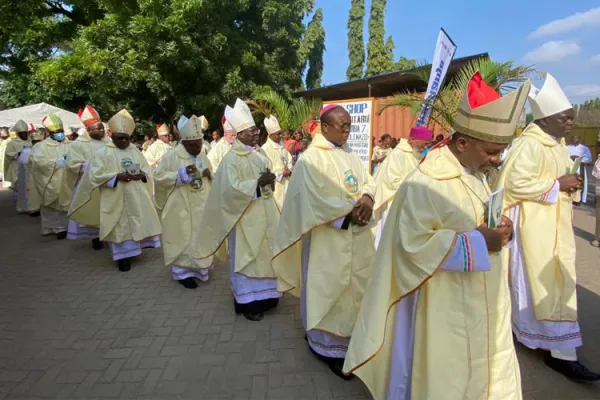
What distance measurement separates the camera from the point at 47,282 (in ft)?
20.6

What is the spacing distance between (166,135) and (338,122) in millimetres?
10823

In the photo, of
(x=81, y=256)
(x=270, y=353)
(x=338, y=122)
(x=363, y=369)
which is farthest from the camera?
(x=81, y=256)

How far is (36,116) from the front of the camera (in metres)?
17.6

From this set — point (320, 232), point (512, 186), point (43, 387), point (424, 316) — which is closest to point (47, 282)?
point (43, 387)

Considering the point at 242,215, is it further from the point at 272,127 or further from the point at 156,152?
the point at 156,152

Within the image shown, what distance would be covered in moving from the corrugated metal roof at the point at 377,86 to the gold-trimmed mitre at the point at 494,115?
908 centimetres

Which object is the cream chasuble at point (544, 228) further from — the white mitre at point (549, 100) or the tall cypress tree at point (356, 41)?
the tall cypress tree at point (356, 41)

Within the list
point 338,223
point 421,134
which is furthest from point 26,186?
point 338,223

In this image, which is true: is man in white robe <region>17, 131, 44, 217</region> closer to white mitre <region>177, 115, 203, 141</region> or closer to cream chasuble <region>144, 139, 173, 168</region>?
cream chasuble <region>144, 139, 173, 168</region>

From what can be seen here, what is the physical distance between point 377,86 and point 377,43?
2581cm

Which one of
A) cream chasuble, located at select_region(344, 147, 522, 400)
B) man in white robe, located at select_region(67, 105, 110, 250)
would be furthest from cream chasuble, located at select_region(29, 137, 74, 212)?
cream chasuble, located at select_region(344, 147, 522, 400)

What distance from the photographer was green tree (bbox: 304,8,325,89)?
27.9 meters

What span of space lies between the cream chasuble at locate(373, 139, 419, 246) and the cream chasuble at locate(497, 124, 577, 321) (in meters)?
2.84

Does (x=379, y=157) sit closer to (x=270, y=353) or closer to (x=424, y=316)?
(x=270, y=353)
